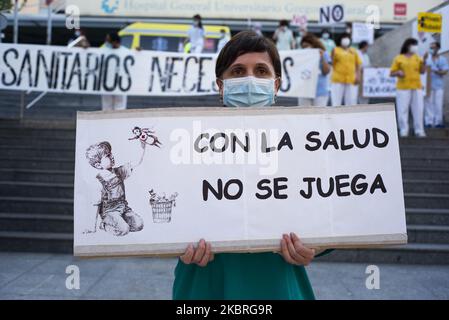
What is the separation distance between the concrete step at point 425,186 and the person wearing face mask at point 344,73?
301 centimetres

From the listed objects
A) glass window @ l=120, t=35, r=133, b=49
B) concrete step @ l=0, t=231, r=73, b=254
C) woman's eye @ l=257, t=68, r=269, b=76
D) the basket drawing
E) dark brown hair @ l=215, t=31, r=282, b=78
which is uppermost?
glass window @ l=120, t=35, r=133, b=49

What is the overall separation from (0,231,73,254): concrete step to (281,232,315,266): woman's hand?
187 inches

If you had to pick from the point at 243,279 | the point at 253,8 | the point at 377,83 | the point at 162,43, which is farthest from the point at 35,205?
the point at 253,8

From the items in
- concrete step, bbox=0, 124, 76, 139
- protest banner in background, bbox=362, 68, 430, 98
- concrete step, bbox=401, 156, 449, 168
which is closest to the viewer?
concrete step, bbox=401, 156, 449, 168

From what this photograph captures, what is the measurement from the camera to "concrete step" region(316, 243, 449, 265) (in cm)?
593

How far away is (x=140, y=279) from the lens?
17.0 ft

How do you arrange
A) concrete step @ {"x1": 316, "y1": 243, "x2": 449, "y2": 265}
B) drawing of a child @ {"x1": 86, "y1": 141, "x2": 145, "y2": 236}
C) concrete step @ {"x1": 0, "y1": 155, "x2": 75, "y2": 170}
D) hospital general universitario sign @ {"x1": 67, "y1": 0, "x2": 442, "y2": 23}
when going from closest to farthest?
1. drawing of a child @ {"x1": 86, "y1": 141, "x2": 145, "y2": 236}
2. concrete step @ {"x1": 316, "y1": 243, "x2": 449, "y2": 265}
3. concrete step @ {"x1": 0, "y1": 155, "x2": 75, "y2": 170}
4. hospital general universitario sign @ {"x1": 67, "y1": 0, "x2": 442, "y2": 23}

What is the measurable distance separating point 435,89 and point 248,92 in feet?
33.6

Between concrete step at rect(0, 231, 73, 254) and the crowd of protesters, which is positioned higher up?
the crowd of protesters

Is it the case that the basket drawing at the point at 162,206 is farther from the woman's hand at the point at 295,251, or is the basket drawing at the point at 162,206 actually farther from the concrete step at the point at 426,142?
the concrete step at the point at 426,142

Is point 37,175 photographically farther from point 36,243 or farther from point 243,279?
point 243,279

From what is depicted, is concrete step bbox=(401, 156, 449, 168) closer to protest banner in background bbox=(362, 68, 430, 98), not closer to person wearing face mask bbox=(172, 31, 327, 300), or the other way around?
protest banner in background bbox=(362, 68, 430, 98)

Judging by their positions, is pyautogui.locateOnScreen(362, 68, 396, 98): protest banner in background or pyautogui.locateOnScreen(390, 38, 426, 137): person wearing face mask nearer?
pyautogui.locateOnScreen(390, 38, 426, 137): person wearing face mask

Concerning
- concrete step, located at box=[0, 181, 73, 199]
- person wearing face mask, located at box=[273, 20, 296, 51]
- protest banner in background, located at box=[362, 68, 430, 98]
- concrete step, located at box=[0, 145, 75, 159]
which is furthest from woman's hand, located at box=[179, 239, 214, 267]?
protest banner in background, located at box=[362, 68, 430, 98]
